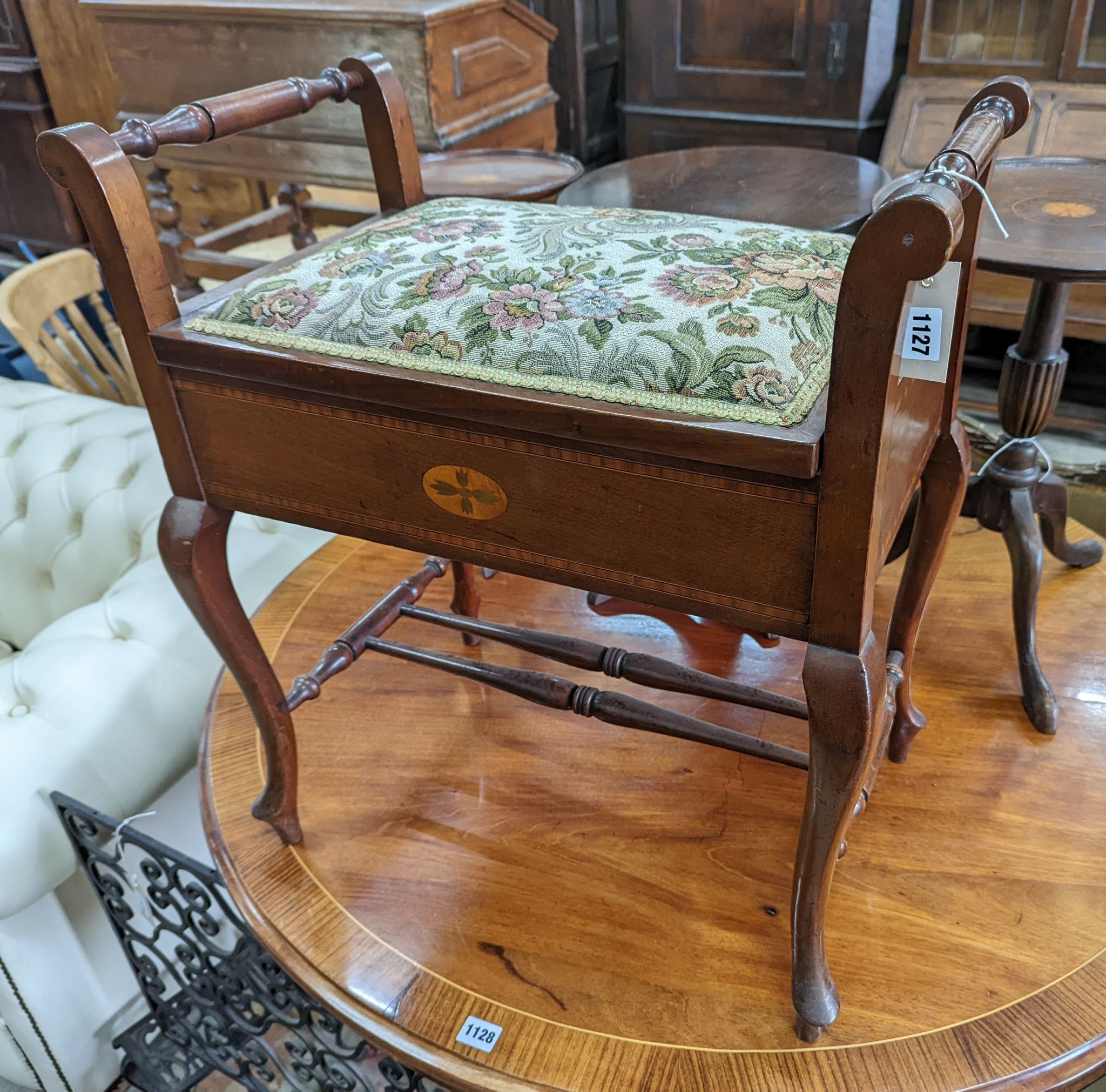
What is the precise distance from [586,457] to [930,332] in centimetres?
21

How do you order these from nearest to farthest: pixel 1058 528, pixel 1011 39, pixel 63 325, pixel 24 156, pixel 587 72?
pixel 1058 528 → pixel 63 325 → pixel 1011 39 → pixel 587 72 → pixel 24 156

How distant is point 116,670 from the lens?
116cm

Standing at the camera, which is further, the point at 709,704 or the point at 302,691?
the point at 709,704

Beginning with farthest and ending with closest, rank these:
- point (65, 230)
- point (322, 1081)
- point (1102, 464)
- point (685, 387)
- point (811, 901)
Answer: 1. point (65, 230)
2. point (1102, 464)
3. point (322, 1081)
4. point (811, 901)
5. point (685, 387)

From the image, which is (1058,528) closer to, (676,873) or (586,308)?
(676,873)

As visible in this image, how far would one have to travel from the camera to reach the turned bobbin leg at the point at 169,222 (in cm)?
229

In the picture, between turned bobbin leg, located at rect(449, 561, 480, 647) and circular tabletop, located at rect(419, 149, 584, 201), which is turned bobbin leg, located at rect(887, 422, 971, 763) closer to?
turned bobbin leg, located at rect(449, 561, 480, 647)

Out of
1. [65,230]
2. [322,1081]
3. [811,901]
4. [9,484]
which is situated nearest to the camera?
[811,901]

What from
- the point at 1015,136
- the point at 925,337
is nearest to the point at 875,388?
Result: the point at 925,337

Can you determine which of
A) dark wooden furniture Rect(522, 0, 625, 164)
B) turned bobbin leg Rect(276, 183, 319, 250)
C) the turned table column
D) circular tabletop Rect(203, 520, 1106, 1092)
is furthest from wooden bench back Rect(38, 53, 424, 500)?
dark wooden furniture Rect(522, 0, 625, 164)

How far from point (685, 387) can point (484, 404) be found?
13 centimetres

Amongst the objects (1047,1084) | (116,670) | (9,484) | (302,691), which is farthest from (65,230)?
(1047,1084)

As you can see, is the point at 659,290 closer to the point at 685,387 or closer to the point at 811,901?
the point at 685,387

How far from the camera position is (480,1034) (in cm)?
81
